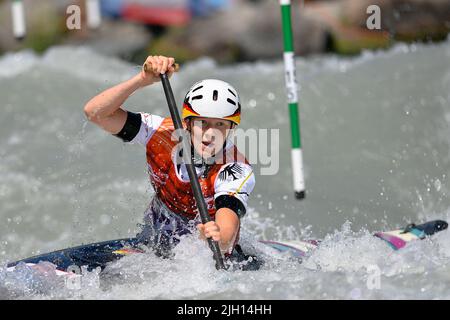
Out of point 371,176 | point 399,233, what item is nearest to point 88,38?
point 371,176

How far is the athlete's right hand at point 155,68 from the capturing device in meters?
3.90

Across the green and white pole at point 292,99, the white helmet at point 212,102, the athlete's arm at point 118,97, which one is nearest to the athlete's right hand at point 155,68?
the athlete's arm at point 118,97

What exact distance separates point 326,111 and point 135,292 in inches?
210

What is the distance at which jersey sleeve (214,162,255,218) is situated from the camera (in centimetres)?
394

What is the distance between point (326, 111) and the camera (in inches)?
345

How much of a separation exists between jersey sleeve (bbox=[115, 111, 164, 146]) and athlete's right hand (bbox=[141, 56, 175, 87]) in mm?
268

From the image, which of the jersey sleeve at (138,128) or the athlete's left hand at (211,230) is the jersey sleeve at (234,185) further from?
the jersey sleeve at (138,128)

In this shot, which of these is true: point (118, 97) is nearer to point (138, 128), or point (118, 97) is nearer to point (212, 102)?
point (138, 128)

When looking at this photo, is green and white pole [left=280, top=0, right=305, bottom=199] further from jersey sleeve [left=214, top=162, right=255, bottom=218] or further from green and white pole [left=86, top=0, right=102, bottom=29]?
green and white pole [left=86, top=0, right=102, bottom=29]

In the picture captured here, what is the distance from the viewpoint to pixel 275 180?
24.1 ft

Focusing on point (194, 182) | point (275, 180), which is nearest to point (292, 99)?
point (275, 180)

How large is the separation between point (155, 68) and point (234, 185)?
636mm

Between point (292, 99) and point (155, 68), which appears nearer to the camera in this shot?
point (155, 68)
